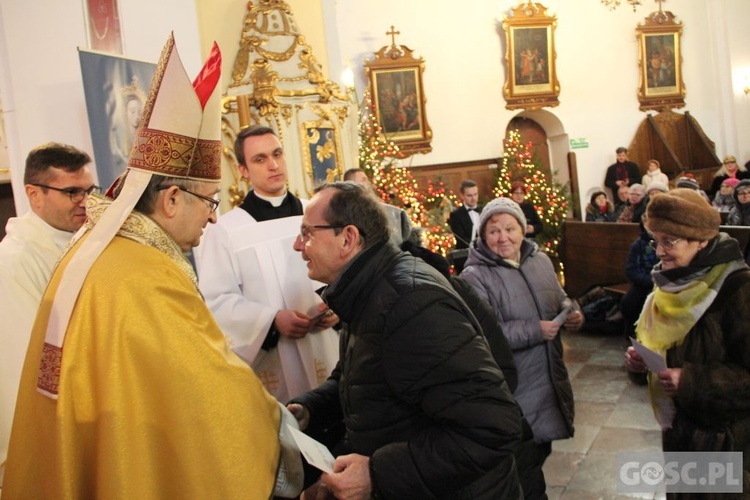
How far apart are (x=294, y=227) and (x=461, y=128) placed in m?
11.4

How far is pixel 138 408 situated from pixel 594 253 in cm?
716

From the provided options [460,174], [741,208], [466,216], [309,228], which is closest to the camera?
[309,228]

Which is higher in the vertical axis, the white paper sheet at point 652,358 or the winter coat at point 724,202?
the white paper sheet at point 652,358

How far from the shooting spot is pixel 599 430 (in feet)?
15.5

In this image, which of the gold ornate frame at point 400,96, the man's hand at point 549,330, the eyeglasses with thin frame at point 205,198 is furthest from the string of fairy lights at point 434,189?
the eyeglasses with thin frame at point 205,198

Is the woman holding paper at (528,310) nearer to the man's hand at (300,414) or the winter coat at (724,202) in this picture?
the man's hand at (300,414)

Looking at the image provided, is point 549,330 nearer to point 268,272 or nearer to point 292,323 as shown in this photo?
point 292,323

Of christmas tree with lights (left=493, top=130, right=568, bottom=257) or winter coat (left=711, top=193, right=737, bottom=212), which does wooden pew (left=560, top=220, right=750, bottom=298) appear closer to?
winter coat (left=711, top=193, right=737, bottom=212)

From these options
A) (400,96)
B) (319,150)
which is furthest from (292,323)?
(400,96)

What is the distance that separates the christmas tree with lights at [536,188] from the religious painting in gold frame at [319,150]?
310 inches

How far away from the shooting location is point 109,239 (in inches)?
60.6

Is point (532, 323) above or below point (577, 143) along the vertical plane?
below

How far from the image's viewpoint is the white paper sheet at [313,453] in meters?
1.58

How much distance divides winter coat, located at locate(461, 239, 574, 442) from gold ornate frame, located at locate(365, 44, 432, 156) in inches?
397
